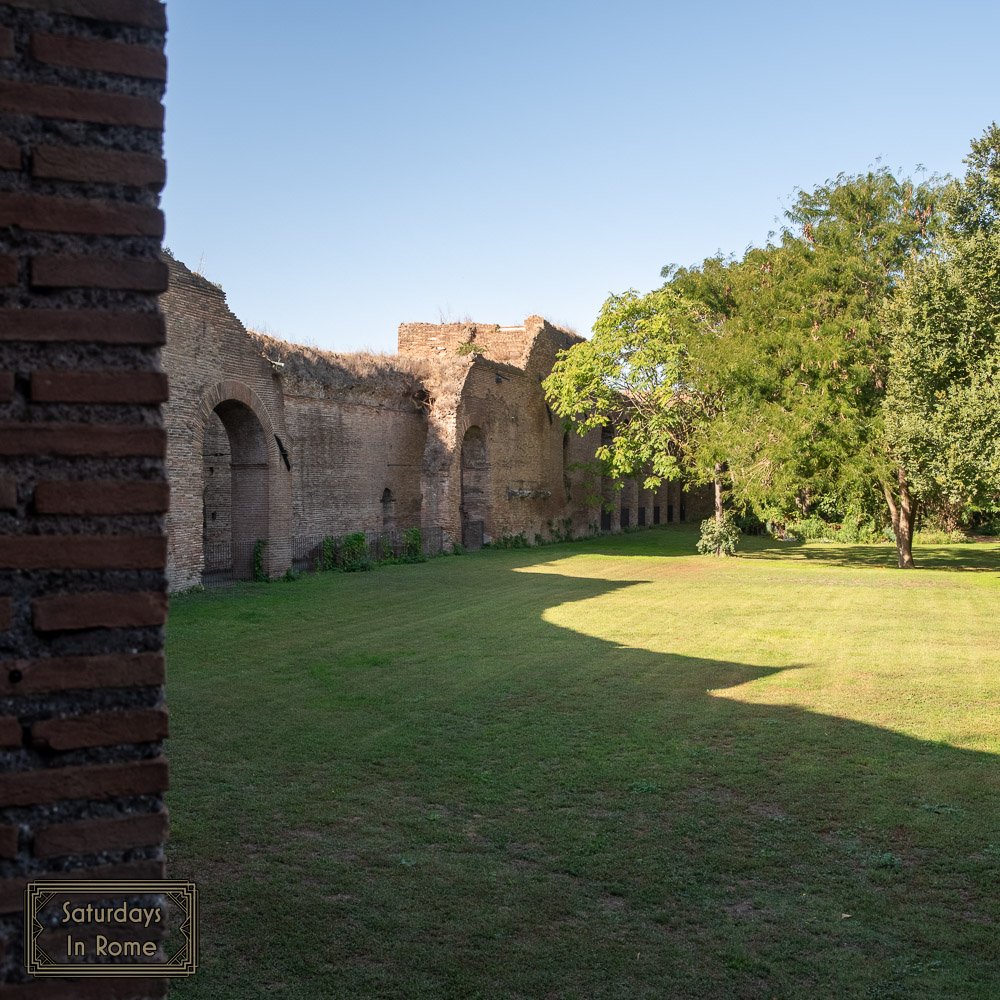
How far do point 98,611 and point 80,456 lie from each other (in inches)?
13.7

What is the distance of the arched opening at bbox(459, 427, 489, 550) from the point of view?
95.2ft

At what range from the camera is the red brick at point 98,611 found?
7.16 feet

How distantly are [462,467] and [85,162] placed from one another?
27015 mm

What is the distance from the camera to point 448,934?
13.9ft

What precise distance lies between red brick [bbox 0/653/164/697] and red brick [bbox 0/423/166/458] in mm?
454

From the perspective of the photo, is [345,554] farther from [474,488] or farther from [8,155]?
[8,155]

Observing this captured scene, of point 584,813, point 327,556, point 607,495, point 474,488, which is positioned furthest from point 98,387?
point 607,495

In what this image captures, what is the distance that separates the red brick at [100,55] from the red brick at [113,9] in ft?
0.18

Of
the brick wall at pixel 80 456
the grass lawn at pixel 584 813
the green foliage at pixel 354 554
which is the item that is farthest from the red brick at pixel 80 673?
the green foliage at pixel 354 554

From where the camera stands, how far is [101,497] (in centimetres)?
224

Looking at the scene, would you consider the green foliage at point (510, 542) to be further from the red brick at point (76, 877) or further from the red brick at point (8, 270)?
the red brick at point (8, 270)

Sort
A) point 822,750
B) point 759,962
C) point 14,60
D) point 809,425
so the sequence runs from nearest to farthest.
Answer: point 14,60 < point 759,962 < point 822,750 < point 809,425

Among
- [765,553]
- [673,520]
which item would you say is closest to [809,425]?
[765,553]

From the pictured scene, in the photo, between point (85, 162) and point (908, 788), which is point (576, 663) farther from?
point (85, 162)
